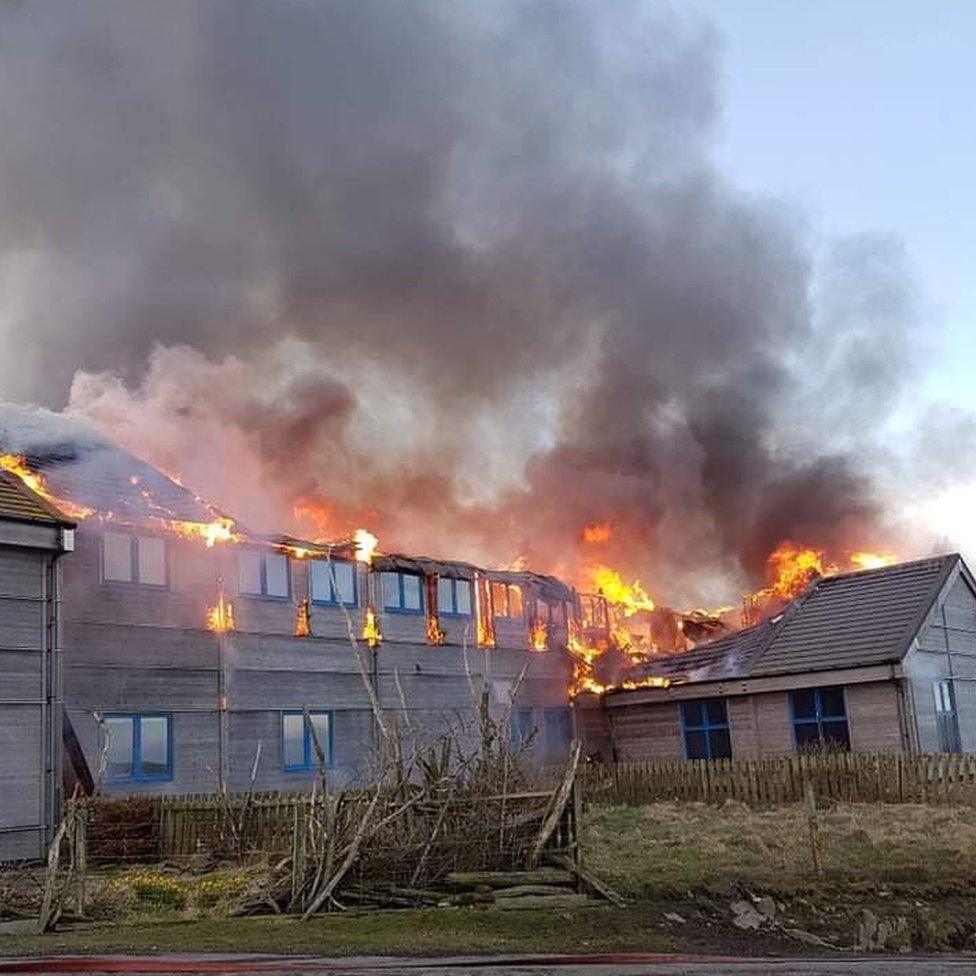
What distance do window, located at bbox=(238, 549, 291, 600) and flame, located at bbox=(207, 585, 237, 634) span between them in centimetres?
63

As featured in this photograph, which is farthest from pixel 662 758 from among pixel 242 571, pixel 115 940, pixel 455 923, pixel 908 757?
pixel 115 940

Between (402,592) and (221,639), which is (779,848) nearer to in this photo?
(221,639)

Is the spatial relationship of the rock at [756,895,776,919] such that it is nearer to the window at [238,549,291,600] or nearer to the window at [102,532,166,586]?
the window at [102,532,166,586]

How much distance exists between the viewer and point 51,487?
74.2 ft

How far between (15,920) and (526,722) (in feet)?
63.2

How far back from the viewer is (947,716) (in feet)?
90.5

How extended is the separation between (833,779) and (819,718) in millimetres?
4981

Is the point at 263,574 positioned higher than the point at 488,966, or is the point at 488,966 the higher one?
the point at 263,574

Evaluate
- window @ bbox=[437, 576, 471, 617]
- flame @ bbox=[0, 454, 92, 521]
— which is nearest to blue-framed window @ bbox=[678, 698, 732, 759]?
window @ bbox=[437, 576, 471, 617]

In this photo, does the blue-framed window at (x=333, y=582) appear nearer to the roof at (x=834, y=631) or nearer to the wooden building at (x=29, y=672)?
the wooden building at (x=29, y=672)

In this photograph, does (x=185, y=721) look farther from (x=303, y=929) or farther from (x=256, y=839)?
(x=303, y=929)

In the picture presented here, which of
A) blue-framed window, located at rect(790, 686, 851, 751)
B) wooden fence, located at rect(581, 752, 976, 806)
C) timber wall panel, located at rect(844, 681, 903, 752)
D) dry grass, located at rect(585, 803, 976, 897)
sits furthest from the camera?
blue-framed window, located at rect(790, 686, 851, 751)

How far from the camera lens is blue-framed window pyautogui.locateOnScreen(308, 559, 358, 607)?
2716 cm

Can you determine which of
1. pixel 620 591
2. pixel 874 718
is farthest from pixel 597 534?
pixel 874 718
